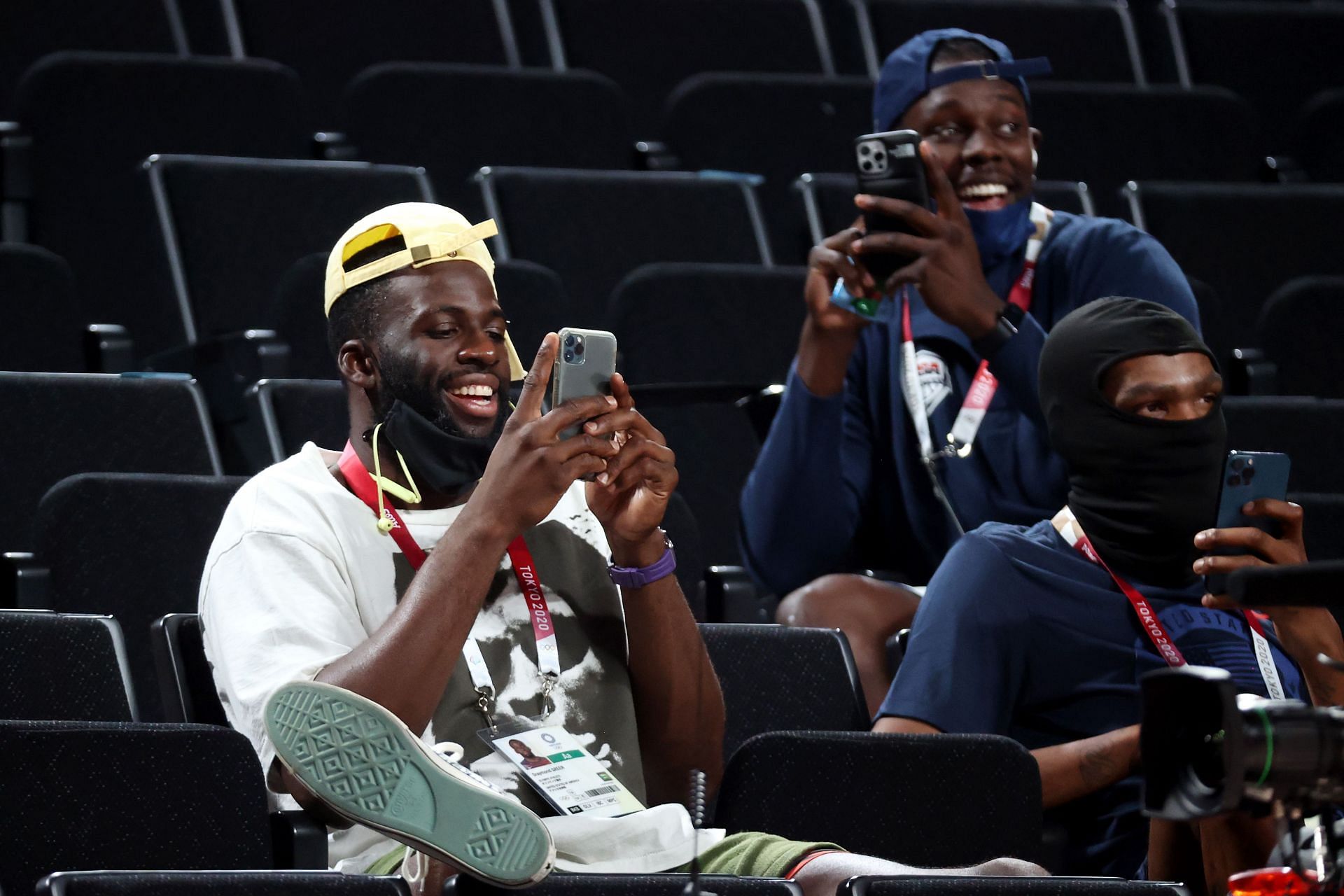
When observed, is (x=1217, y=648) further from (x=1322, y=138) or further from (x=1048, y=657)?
(x=1322, y=138)

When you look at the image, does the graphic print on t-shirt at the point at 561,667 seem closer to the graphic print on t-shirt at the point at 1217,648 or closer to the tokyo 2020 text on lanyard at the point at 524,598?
the tokyo 2020 text on lanyard at the point at 524,598

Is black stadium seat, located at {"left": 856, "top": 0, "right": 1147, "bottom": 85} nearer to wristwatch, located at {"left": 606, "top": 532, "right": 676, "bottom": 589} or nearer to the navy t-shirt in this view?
the navy t-shirt

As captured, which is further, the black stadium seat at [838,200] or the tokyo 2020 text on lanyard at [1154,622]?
the black stadium seat at [838,200]

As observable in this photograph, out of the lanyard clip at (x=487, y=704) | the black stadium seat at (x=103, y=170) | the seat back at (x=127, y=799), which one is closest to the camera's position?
the seat back at (x=127, y=799)

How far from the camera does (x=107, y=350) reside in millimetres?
3744

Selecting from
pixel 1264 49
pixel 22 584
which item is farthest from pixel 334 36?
pixel 1264 49

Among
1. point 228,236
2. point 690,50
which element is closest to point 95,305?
point 228,236

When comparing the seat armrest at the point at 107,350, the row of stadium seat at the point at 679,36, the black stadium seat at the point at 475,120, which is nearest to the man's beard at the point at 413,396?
the seat armrest at the point at 107,350

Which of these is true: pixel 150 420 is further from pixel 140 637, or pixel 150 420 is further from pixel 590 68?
pixel 590 68

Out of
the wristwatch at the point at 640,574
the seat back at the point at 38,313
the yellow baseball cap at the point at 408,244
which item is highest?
the seat back at the point at 38,313

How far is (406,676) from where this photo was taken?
89.1 inches

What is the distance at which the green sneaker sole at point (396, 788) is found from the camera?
187 cm

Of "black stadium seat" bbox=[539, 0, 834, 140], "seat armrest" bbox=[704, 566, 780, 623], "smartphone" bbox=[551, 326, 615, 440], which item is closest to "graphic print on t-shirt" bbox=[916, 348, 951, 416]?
"seat armrest" bbox=[704, 566, 780, 623]

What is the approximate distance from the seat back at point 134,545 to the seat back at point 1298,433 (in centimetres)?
191
